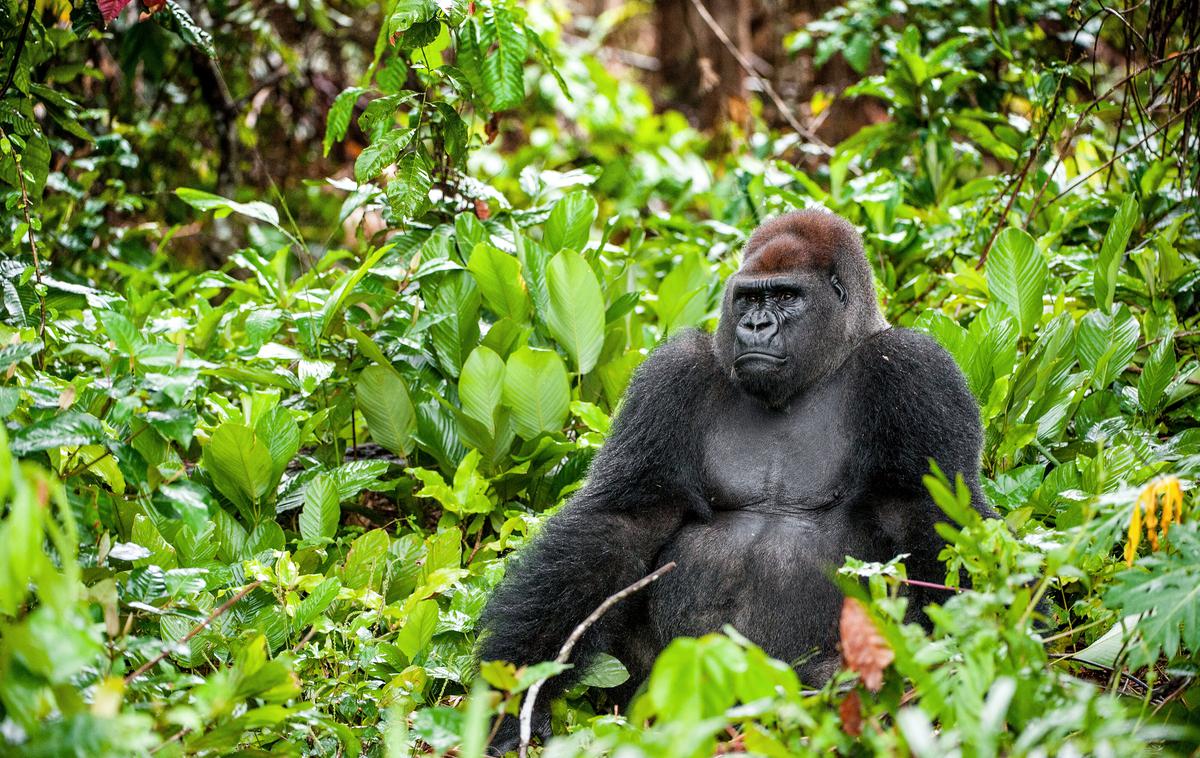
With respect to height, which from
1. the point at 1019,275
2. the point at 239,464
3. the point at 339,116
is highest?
the point at 339,116

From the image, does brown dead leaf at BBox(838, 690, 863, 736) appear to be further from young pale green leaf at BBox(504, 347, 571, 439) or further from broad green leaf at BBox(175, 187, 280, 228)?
broad green leaf at BBox(175, 187, 280, 228)

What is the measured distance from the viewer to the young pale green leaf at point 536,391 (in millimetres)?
4078

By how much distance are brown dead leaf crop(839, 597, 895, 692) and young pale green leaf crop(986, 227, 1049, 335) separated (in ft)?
7.71

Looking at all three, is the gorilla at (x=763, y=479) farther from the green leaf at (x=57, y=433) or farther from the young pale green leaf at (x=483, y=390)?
the green leaf at (x=57, y=433)

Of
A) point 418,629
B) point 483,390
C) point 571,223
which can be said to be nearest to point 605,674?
point 418,629

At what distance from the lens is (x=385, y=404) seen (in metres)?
4.22

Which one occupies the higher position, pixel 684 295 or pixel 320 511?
pixel 684 295

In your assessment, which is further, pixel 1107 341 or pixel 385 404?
pixel 385 404

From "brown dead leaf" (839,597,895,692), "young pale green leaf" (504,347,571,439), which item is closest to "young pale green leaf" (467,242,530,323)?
"young pale green leaf" (504,347,571,439)

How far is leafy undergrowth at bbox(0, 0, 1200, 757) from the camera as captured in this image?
2088 mm

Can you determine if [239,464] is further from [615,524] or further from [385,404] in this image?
[615,524]

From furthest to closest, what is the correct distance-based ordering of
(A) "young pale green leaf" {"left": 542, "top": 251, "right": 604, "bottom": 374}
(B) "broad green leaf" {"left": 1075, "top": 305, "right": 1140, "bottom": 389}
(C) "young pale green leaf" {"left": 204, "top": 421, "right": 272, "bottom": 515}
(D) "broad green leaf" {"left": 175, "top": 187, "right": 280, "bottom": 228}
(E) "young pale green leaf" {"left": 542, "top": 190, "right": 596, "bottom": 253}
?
(E) "young pale green leaf" {"left": 542, "top": 190, "right": 596, "bottom": 253} → (D) "broad green leaf" {"left": 175, "top": 187, "right": 280, "bottom": 228} → (A) "young pale green leaf" {"left": 542, "top": 251, "right": 604, "bottom": 374} → (B) "broad green leaf" {"left": 1075, "top": 305, "right": 1140, "bottom": 389} → (C) "young pale green leaf" {"left": 204, "top": 421, "right": 272, "bottom": 515}

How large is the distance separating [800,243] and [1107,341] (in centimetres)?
133

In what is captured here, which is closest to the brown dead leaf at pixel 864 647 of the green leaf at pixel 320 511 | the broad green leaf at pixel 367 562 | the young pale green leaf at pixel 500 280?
the broad green leaf at pixel 367 562
